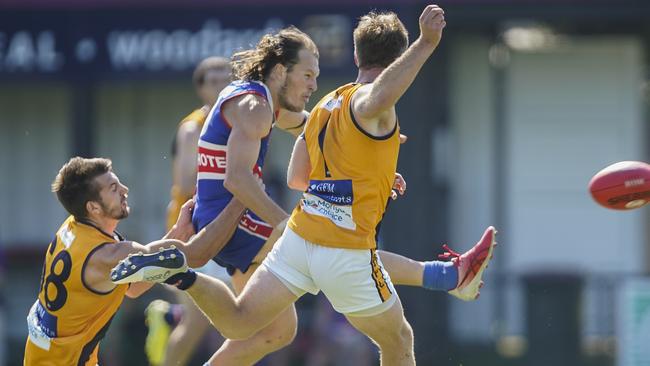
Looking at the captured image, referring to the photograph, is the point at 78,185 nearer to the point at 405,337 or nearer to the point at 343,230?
the point at 343,230

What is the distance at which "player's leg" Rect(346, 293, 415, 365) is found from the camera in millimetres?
6070

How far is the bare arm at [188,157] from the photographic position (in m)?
8.90

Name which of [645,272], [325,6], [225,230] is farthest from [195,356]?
[225,230]

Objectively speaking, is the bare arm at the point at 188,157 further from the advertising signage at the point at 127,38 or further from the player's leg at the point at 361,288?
the advertising signage at the point at 127,38

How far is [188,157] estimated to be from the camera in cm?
891

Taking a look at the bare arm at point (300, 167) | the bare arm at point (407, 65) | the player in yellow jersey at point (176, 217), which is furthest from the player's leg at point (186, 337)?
the bare arm at point (407, 65)

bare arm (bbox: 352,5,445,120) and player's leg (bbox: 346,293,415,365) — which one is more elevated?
bare arm (bbox: 352,5,445,120)

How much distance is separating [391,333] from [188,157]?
3205 millimetres

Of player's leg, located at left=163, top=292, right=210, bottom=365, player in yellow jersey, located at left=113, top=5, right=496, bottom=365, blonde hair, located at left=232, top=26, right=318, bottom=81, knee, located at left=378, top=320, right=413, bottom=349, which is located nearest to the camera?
player in yellow jersey, located at left=113, top=5, right=496, bottom=365

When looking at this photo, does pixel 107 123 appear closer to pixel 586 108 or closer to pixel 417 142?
pixel 417 142

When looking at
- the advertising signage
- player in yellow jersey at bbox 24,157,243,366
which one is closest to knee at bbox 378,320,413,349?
player in yellow jersey at bbox 24,157,243,366

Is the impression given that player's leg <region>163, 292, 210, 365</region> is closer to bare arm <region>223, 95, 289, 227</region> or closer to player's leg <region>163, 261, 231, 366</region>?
player's leg <region>163, 261, 231, 366</region>

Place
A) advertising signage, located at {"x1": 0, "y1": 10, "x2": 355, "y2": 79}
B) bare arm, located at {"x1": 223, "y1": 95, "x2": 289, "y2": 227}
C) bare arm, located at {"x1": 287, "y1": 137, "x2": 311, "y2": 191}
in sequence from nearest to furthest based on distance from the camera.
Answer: bare arm, located at {"x1": 287, "y1": 137, "x2": 311, "y2": 191}
bare arm, located at {"x1": 223, "y1": 95, "x2": 289, "y2": 227}
advertising signage, located at {"x1": 0, "y1": 10, "x2": 355, "y2": 79}

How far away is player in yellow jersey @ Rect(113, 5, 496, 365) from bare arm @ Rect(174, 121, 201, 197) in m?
2.74
